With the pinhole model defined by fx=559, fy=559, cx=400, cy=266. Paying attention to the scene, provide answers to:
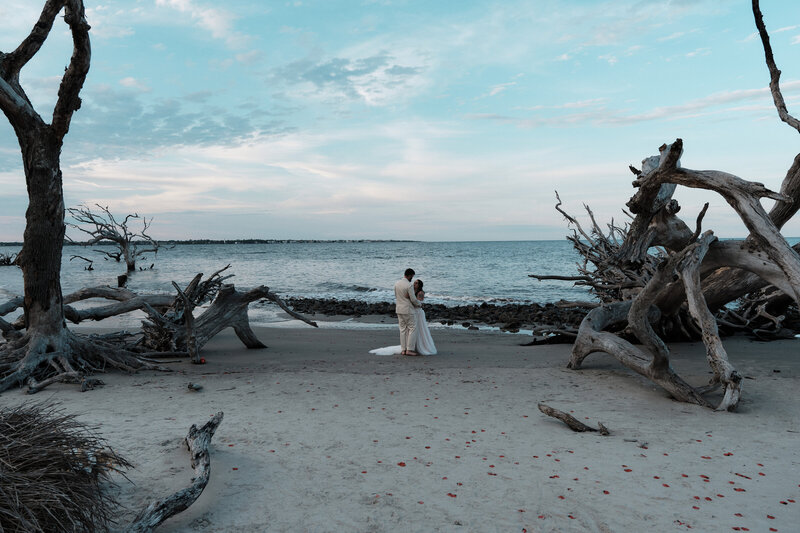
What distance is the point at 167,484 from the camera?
14.2ft

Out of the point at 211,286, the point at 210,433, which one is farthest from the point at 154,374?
the point at 210,433

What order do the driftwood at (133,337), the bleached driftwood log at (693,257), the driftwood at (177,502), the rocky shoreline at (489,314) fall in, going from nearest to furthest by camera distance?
the driftwood at (177,502), the bleached driftwood log at (693,257), the driftwood at (133,337), the rocky shoreline at (489,314)

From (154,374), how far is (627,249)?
24.3 ft

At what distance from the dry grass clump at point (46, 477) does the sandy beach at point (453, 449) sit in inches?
21.9

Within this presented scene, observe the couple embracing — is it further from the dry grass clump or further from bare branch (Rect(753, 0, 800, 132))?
the dry grass clump

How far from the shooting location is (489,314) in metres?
19.0

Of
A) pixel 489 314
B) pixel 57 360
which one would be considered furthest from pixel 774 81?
pixel 489 314

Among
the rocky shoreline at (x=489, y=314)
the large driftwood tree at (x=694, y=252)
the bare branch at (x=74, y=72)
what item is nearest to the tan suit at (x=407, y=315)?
the large driftwood tree at (x=694, y=252)

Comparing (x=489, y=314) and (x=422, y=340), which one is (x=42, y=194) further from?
(x=489, y=314)

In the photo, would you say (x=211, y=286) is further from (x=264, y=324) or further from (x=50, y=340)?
(x=264, y=324)

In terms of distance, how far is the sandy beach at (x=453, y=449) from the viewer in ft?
12.9

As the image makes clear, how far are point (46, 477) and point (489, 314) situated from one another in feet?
54.6

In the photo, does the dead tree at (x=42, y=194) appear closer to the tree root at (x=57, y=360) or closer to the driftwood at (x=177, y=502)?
the tree root at (x=57, y=360)

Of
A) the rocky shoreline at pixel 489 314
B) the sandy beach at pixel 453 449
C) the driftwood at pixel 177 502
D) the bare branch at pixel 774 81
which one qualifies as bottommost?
the rocky shoreline at pixel 489 314
